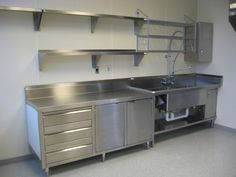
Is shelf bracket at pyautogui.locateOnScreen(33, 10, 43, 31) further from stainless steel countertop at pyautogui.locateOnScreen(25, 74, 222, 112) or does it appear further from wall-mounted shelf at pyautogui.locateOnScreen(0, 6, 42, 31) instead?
stainless steel countertop at pyautogui.locateOnScreen(25, 74, 222, 112)

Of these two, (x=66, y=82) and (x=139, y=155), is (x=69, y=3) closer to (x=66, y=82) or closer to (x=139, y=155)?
(x=66, y=82)

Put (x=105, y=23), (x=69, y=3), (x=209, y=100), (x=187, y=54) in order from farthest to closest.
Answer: (x=187, y=54) < (x=209, y=100) < (x=105, y=23) < (x=69, y=3)

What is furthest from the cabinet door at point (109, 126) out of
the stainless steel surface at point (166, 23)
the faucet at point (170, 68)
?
the stainless steel surface at point (166, 23)

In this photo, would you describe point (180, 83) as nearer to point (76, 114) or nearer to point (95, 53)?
point (95, 53)

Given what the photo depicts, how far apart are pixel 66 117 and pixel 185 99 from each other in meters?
1.98

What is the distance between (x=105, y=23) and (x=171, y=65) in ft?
5.19

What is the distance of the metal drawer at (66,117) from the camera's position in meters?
2.61

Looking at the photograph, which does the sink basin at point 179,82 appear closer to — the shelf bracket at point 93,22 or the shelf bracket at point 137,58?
the shelf bracket at point 137,58

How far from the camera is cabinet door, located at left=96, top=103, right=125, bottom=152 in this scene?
2.94m

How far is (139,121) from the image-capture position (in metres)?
3.27

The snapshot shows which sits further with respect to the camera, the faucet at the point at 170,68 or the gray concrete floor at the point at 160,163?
the faucet at the point at 170,68

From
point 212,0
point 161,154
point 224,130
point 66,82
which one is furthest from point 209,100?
point 66,82

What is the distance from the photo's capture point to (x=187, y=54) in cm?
454

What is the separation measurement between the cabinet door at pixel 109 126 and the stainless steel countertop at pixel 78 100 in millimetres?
80
